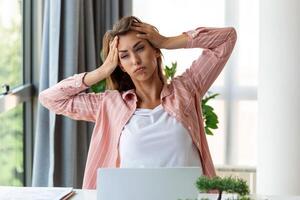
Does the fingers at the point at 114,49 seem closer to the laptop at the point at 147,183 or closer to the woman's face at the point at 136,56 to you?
the woman's face at the point at 136,56

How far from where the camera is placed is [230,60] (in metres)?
3.77

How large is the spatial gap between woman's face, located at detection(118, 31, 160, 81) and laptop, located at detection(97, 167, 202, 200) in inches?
19.9

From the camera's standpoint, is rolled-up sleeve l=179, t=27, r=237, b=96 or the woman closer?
the woman

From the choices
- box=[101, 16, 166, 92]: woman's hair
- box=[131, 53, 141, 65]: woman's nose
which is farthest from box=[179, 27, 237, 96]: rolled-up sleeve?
box=[131, 53, 141, 65]: woman's nose

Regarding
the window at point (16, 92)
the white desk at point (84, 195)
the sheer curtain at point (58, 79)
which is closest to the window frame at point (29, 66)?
the window at point (16, 92)

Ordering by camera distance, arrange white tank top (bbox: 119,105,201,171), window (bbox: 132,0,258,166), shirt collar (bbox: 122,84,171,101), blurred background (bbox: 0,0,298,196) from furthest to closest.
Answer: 1. window (bbox: 132,0,258,166)
2. blurred background (bbox: 0,0,298,196)
3. shirt collar (bbox: 122,84,171,101)
4. white tank top (bbox: 119,105,201,171)

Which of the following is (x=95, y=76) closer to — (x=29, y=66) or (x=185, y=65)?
(x=29, y=66)

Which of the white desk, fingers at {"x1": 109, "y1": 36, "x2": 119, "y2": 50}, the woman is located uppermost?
fingers at {"x1": 109, "y1": 36, "x2": 119, "y2": 50}

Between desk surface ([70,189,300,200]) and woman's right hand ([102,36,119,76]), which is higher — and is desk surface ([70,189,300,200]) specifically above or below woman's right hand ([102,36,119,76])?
below

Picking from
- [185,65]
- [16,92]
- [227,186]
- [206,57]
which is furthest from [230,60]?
[227,186]

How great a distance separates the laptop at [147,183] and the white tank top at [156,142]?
1.16 feet

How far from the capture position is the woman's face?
87.0 inches

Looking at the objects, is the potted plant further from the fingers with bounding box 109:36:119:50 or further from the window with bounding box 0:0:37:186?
the window with bounding box 0:0:37:186

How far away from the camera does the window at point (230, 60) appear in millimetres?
3754
